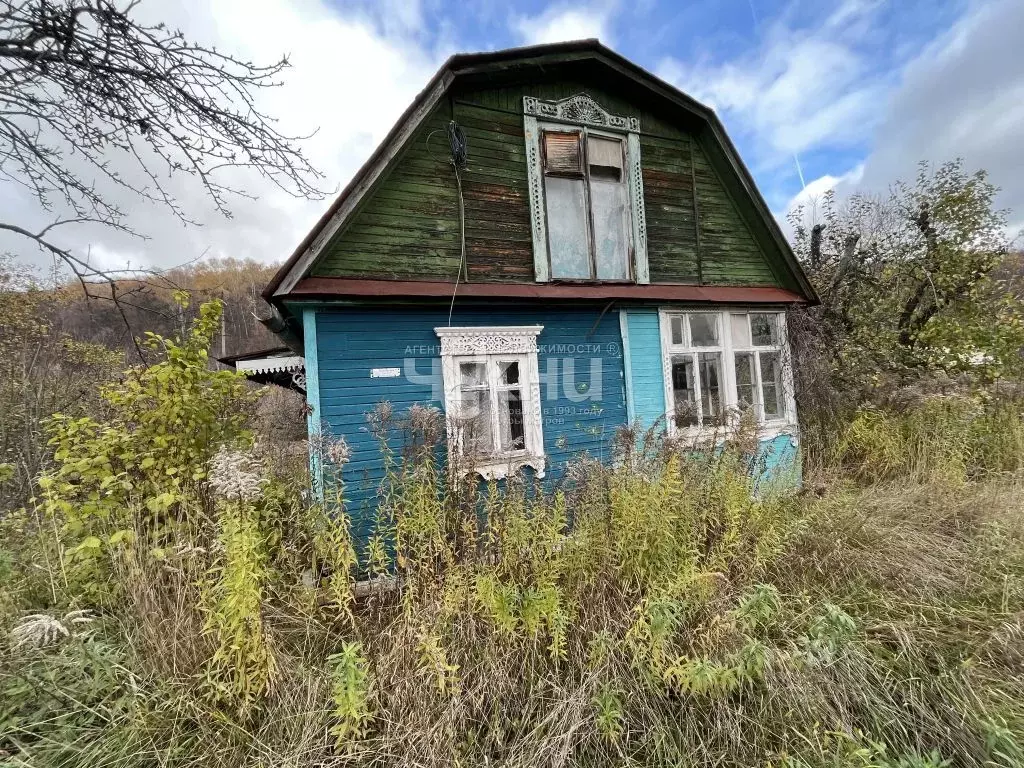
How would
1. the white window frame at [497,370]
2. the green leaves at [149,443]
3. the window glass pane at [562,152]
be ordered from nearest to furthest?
the green leaves at [149,443]
the white window frame at [497,370]
the window glass pane at [562,152]

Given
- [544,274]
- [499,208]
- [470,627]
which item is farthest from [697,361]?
[470,627]

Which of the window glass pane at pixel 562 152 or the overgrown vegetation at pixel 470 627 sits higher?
the window glass pane at pixel 562 152

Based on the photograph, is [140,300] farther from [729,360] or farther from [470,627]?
[729,360]

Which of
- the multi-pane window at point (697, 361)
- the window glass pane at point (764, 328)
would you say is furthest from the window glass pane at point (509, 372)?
the window glass pane at point (764, 328)

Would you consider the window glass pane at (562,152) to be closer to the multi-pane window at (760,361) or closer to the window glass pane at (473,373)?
the window glass pane at (473,373)

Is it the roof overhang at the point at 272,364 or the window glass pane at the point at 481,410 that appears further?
the roof overhang at the point at 272,364

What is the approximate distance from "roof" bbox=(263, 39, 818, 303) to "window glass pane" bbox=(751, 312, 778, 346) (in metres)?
1.80

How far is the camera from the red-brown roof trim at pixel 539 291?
4645 millimetres

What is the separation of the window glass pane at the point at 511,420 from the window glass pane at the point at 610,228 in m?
2.19

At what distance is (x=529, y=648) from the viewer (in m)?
2.57

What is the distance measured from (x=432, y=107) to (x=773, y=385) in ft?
21.8

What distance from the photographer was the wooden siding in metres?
5.08

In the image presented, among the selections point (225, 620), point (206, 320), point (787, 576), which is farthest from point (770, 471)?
point (206, 320)

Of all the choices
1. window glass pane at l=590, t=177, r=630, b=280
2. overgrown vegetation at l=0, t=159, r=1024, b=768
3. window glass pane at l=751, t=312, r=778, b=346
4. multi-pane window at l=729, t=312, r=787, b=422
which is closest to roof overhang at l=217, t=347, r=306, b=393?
overgrown vegetation at l=0, t=159, r=1024, b=768
